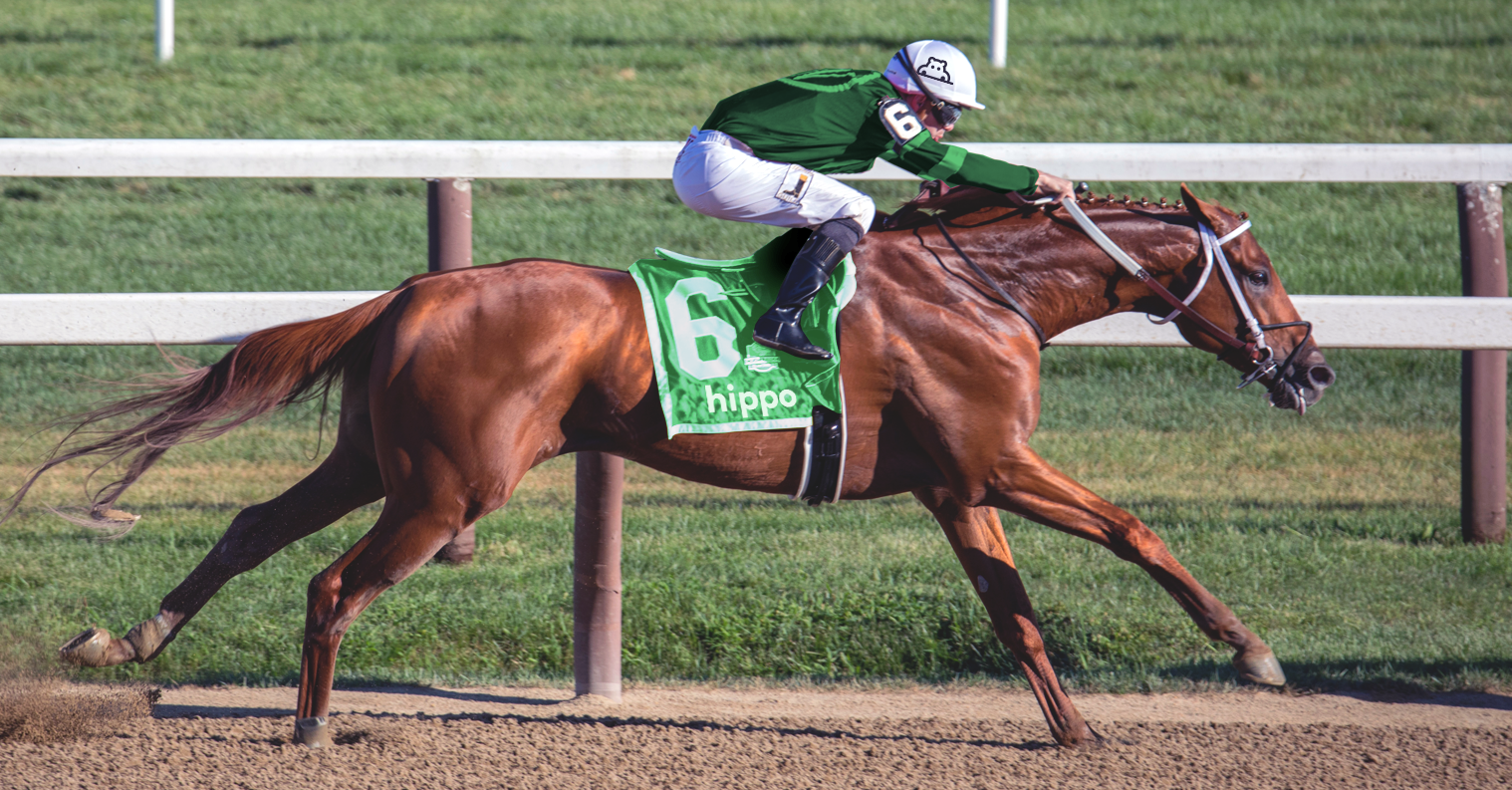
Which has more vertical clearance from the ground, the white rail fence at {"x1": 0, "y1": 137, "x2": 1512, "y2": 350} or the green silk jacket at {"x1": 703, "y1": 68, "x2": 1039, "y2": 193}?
the green silk jacket at {"x1": 703, "y1": 68, "x2": 1039, "y2": 193}

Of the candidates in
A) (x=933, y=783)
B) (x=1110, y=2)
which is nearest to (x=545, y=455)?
(x=933, y=783)

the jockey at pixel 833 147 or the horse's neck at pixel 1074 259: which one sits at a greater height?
the jockey at pixel 833 147

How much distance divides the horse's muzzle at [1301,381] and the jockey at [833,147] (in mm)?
877

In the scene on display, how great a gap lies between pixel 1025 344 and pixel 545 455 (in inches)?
56.9

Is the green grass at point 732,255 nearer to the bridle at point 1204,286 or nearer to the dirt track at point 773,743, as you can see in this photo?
the dirt track at point 773,743

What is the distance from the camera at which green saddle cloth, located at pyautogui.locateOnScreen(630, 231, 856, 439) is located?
404 cm

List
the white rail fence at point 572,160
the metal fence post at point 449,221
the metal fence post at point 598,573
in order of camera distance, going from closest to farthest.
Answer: the metal fence post at point 598,573, the white rail fence at point 572,160, the metal fence post at point 449,221

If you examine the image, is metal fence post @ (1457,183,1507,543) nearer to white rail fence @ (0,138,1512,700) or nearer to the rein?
white rail fence @ (0,138,1512,700)

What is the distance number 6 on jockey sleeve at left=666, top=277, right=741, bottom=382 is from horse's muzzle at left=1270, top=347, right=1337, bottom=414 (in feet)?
5.52

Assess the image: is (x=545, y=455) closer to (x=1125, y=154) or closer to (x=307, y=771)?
(x=307, y=771)

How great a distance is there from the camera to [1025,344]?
4332 millimetres

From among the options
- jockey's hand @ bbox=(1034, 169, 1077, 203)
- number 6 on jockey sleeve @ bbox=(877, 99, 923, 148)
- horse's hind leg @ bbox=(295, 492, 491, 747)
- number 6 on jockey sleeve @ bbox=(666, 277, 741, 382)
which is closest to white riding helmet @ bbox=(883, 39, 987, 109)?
number 6 on jockey sleeve @ bbox=(877, 99, 923, 148)

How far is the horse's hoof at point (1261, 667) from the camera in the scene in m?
4.19

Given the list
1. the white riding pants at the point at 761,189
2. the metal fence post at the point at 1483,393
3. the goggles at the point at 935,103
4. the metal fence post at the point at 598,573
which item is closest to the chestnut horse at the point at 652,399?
the white riding pants at the point at 761,189
